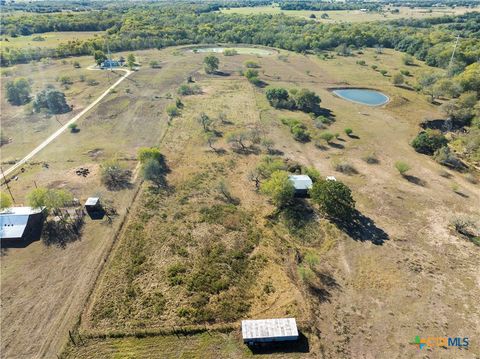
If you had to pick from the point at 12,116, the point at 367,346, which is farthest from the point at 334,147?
the point at 12,116

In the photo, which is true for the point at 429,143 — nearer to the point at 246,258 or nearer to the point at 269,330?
the point at 246,258

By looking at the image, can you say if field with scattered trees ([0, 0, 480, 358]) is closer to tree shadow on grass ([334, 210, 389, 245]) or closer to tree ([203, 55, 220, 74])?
tree shadow on grass ([334, 210, 389, 245])

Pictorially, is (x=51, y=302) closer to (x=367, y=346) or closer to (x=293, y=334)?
(x=293, y=334)

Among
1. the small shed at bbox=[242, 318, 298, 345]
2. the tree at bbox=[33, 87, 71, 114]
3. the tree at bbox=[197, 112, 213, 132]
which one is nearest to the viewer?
the small shed at bbox=[242, 318, 298, 345]

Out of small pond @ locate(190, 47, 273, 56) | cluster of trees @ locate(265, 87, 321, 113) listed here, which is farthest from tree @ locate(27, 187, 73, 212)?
small pond @ locate(190, 47, 273, 56)

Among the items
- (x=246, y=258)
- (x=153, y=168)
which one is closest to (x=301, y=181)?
(x=246, y=258)

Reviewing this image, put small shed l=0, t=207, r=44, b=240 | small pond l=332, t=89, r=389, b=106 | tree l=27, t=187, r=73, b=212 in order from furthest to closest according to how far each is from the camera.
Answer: small pond l=332, t=89, r=389, b=106 < tree l=27, t=187, r=73, b=212 < small shed l=0, t=207, r=44, b=240
